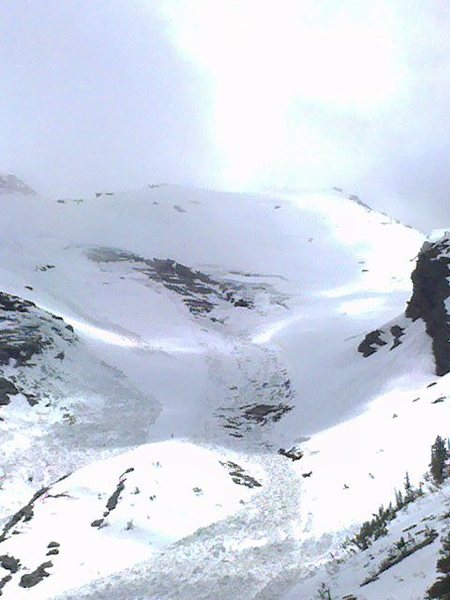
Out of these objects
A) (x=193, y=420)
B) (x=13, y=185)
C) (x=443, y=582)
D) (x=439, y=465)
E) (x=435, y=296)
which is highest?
(x=13, y=185)

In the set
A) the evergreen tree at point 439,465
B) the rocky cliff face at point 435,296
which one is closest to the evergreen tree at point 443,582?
the evergreen tree at point 439,465

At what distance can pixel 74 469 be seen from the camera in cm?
2595

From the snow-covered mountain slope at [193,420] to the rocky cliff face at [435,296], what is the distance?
2.97 ft

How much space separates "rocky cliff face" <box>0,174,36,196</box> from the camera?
121m

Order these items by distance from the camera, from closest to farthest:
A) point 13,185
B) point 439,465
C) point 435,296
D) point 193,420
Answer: point 439,465 → point 193,420 → point 435,296 → point 13,185

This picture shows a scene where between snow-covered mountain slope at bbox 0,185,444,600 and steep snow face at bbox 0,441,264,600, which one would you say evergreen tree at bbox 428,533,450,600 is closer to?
snow-covered mountain slope at bbox 0,185,444,600

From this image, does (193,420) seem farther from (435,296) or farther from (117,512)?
(435,296)

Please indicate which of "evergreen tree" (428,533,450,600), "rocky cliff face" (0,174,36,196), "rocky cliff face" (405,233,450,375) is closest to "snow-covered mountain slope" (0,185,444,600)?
"rocky cliff face" (405,233,450,375)

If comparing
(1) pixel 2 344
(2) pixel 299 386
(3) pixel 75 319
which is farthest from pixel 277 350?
(1) pixel 2 344

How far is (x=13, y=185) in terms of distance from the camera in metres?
127

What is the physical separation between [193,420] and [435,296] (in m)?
17.4

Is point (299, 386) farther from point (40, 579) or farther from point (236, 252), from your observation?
point (236, 252)

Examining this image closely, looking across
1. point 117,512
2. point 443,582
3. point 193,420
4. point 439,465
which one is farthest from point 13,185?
point 443,582

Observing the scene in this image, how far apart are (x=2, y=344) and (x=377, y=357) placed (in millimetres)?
23104
